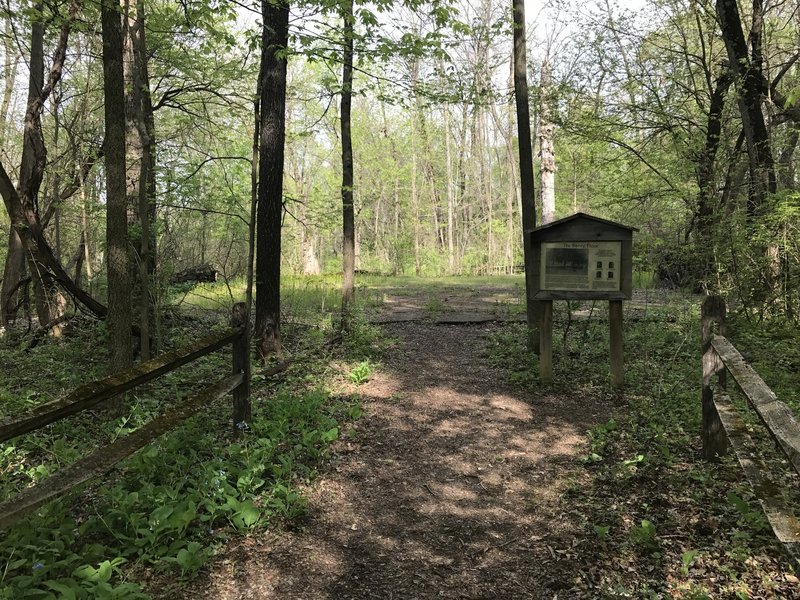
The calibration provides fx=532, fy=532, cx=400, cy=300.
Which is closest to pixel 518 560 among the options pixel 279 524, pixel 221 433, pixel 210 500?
pixel 279 524

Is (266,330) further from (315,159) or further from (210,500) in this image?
(315,159)

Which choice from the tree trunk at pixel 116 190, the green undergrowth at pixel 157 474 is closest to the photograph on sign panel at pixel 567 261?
the green undergrowth at pixel 157 474

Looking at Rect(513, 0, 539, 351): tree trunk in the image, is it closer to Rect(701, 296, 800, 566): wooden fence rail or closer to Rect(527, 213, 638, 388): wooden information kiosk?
Rect(527, 213, 638, 388): wooden information kiosk

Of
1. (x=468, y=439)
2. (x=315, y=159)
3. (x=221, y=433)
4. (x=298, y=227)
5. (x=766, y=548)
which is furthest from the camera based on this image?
(x=315, y=159)

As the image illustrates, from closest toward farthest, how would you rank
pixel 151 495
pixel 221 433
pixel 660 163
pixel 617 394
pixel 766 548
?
pixel 766 548
pixel 151 495
pixel 221 433
pixel 617 394
pixel 660 163

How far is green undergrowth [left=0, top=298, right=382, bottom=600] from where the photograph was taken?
9.81 ft

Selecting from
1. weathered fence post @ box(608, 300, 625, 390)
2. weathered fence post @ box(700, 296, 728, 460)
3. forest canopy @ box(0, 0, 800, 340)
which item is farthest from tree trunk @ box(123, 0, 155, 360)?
weathered fence post @ box(700, 296, 728, 460)

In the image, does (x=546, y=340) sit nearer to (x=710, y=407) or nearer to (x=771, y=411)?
(x=710, y=407)

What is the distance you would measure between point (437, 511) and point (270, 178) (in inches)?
221

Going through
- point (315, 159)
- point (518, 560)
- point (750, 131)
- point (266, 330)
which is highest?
point (315, 159)

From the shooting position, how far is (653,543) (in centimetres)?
336

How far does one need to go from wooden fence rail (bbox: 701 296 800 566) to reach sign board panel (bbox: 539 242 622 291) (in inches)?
85.5

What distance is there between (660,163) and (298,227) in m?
19.1

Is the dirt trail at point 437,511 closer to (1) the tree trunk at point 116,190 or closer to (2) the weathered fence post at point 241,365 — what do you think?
(2) the weathered fence post at point 241,365
